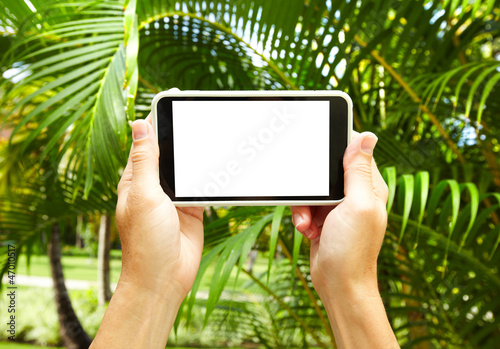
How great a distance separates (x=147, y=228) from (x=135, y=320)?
0.09m

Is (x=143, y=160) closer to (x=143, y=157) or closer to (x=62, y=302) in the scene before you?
(x=143, y=157)

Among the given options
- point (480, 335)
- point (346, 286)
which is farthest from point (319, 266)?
point (480, 335)

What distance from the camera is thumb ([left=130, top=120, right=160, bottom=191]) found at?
1.45ft

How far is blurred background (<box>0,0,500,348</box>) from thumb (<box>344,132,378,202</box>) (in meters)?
0.13

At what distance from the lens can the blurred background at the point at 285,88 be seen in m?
0.61

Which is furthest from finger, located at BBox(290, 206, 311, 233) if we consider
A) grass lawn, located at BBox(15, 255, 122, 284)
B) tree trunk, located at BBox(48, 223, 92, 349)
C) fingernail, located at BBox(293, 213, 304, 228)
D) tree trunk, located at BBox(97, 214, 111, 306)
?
grass lawn, located at BBox(15, 255, 122, 284)

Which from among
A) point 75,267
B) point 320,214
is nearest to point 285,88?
point 320,214

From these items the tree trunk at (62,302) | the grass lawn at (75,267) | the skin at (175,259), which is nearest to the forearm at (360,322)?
the skin at (175,259)

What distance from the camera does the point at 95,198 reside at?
104 cm

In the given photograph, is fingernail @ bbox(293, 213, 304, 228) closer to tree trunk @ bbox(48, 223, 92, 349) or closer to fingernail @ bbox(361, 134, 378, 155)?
fingernail @ bbox(361, 134, 378, 155)

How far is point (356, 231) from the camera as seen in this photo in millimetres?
459

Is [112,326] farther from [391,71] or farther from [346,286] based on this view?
[391,71]

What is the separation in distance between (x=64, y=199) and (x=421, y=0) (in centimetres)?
94

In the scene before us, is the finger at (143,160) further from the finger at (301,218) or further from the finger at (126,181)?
the finger at (301,218)
